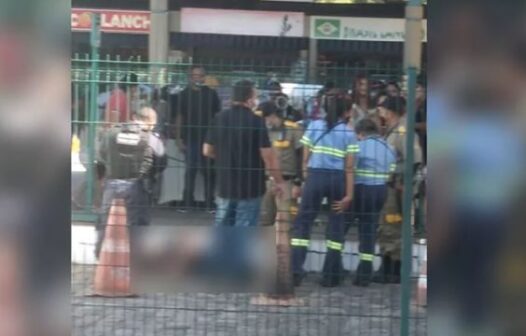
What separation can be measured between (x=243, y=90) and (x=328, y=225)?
36.4 inches

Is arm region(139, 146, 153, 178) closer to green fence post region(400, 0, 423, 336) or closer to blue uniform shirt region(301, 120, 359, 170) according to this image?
blue uniform shirt region(301, 120, 359, 170)

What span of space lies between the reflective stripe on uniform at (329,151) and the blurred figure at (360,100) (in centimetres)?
23

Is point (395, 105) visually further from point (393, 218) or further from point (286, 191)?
point (286, 191)

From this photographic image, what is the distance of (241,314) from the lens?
20.0ft

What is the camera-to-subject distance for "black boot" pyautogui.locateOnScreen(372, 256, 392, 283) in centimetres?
594

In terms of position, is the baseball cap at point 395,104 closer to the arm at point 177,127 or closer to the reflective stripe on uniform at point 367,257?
the reflective stripe on uniform at point 367,257

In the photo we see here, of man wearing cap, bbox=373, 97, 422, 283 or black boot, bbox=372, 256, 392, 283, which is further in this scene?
black boot, bbox=372, 256, 392, 283

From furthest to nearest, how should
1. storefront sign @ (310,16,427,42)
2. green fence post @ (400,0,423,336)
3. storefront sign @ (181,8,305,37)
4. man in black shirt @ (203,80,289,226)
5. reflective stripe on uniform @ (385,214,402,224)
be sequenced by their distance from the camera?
1. storefront sign @ (181,8,305,37)
2. storefront sign @ (310,16,427,42)
3. reflective stripe on uniform @ (385,214,402,224)
4. man in black shirt @ (203,80,289,226)
5. green fence post @ (400,0,423,336)

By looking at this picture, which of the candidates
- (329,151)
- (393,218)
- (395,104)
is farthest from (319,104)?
(393,218)

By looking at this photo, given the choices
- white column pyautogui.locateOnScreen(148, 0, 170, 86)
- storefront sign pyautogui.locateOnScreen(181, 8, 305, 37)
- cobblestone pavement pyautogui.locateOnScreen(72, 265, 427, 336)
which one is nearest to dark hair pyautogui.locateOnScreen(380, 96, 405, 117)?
cobblestone pavement pyautogui.locateOnScreen(72, 265, 427, 336)

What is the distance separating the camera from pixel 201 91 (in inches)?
228

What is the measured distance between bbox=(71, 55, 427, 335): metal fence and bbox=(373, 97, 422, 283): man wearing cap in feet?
0.29

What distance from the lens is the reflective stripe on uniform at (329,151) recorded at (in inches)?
233

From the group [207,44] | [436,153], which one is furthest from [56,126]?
[207,44]
